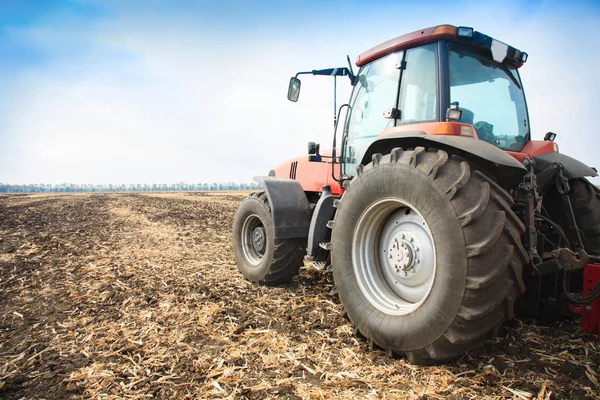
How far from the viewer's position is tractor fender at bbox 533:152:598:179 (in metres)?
3.36

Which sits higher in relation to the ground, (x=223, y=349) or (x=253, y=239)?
(x=253, y=239)

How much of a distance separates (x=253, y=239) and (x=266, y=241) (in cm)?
43

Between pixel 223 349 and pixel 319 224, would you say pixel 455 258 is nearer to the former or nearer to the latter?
pixel 223 349

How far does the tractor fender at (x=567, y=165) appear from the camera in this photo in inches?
132

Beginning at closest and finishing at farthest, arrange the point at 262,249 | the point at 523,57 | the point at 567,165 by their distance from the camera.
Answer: the point at 567,165
the point at 523,57
the point at 262,249

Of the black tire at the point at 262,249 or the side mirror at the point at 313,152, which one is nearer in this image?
the black tire at the point at 262,249

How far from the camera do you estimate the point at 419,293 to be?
2.95m

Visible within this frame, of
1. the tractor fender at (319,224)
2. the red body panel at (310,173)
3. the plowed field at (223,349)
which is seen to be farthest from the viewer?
the red body panel at (310,173)

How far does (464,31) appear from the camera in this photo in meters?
3.23

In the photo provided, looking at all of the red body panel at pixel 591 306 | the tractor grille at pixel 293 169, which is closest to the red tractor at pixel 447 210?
the red body panel at pixel 591 306

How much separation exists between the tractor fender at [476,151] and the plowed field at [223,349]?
1.34 m

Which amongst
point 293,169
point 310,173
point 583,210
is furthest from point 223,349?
point 583,210

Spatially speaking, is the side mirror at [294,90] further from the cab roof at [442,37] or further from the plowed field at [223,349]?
the plowed field at [223,349]

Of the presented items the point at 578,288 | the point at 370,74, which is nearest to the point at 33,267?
the point at 370,74
